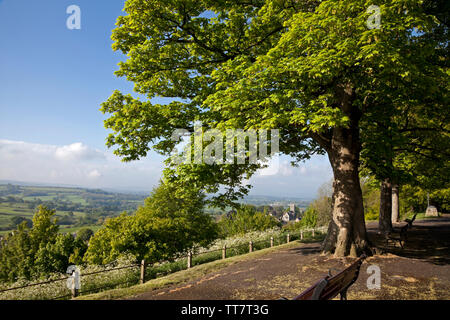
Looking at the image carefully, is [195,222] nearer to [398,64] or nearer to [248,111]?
[248,111]

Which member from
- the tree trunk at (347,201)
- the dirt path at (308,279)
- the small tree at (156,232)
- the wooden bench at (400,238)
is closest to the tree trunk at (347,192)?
the tree trunk at (347,201)

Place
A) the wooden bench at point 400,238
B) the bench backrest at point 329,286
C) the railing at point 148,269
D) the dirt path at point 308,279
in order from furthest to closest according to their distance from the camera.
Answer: the wooden bench at point 400,238 < the railing at point 148,269 < the dirt path at point 308,279 < the bench backrest at point 329,286

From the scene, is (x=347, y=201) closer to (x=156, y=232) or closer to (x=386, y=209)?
(x=386, y=209)

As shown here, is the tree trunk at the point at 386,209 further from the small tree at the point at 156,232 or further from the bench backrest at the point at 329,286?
the small tree at the point at 156,232

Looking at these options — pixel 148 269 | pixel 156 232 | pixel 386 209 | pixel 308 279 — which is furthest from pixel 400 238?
pixel 156 232

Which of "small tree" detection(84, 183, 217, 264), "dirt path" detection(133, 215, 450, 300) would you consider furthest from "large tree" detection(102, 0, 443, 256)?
"small tree" detection(84, 183, 217, 264)

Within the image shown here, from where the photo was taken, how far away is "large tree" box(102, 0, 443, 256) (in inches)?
289

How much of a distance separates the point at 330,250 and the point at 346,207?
192 centimetres

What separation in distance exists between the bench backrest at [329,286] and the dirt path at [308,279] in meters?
1.42

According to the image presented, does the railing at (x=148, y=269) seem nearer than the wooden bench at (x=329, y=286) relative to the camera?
No

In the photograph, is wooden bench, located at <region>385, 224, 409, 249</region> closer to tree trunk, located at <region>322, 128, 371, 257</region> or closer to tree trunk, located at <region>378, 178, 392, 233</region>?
tree trunk, located at <region>322, 128, 371, 257</region>

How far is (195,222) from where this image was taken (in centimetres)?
3878

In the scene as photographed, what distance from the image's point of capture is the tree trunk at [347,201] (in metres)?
10.8

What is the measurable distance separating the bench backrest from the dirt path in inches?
56.0
